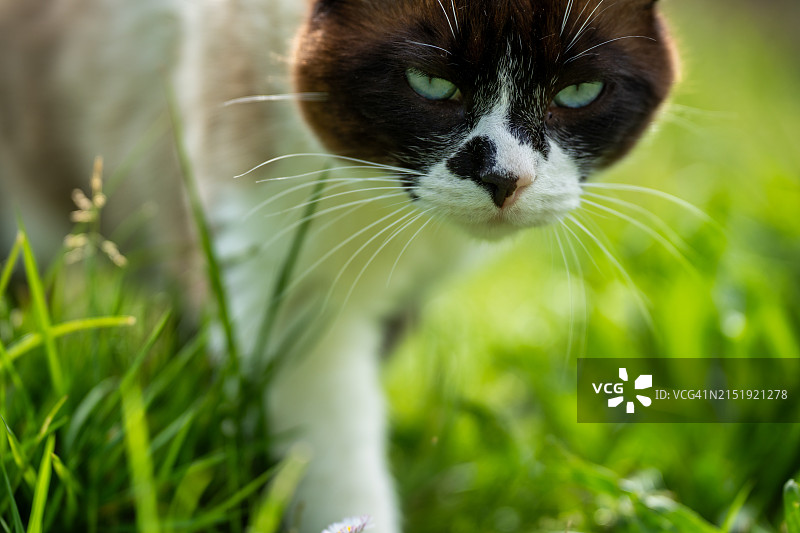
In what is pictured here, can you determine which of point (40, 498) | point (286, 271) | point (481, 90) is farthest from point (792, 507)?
point (40, 498)

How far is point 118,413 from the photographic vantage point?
110cm

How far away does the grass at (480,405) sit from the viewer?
104 centimetres

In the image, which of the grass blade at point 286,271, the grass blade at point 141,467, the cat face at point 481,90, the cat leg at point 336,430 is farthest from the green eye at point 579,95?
the grass blade at point 141,467

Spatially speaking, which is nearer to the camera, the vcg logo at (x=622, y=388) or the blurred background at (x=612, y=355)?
the blurred background at (x=612, y=355)

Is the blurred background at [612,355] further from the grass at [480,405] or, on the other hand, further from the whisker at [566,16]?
the whisker at [566,16]

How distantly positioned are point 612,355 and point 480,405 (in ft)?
1.15

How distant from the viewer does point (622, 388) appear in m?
1.58

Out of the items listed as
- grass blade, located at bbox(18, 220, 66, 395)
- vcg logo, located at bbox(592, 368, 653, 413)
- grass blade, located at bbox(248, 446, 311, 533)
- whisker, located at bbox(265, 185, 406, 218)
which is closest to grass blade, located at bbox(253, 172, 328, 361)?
whisker, located at bbox(265, 185, 406, 218)

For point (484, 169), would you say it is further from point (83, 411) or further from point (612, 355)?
point (612, 355)

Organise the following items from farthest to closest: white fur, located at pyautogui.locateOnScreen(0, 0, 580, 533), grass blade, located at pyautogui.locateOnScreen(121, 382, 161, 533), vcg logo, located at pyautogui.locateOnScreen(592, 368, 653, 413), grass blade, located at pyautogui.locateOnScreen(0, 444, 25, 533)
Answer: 1. vcg logo, located at pyautogui.locateOnScreen(592, 368, 653, 413)
2. white fur, located at pyautogui.locateOnScreen(0, 0, 580, 533)
3. grass blade, located at pyautogui.locateOnScreen(0, 444, 25, 533)
4. grass blade, located at pyautogui.locateOnScreen(121, 382, 161, 533)

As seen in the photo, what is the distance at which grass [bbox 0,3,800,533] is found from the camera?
1.04m

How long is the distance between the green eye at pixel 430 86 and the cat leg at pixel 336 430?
521mm

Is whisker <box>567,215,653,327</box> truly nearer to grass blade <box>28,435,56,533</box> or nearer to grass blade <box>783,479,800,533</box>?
grass blade <box>783,479,800,533</box>

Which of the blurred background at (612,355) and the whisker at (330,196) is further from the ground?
the whisker at (330,196)
